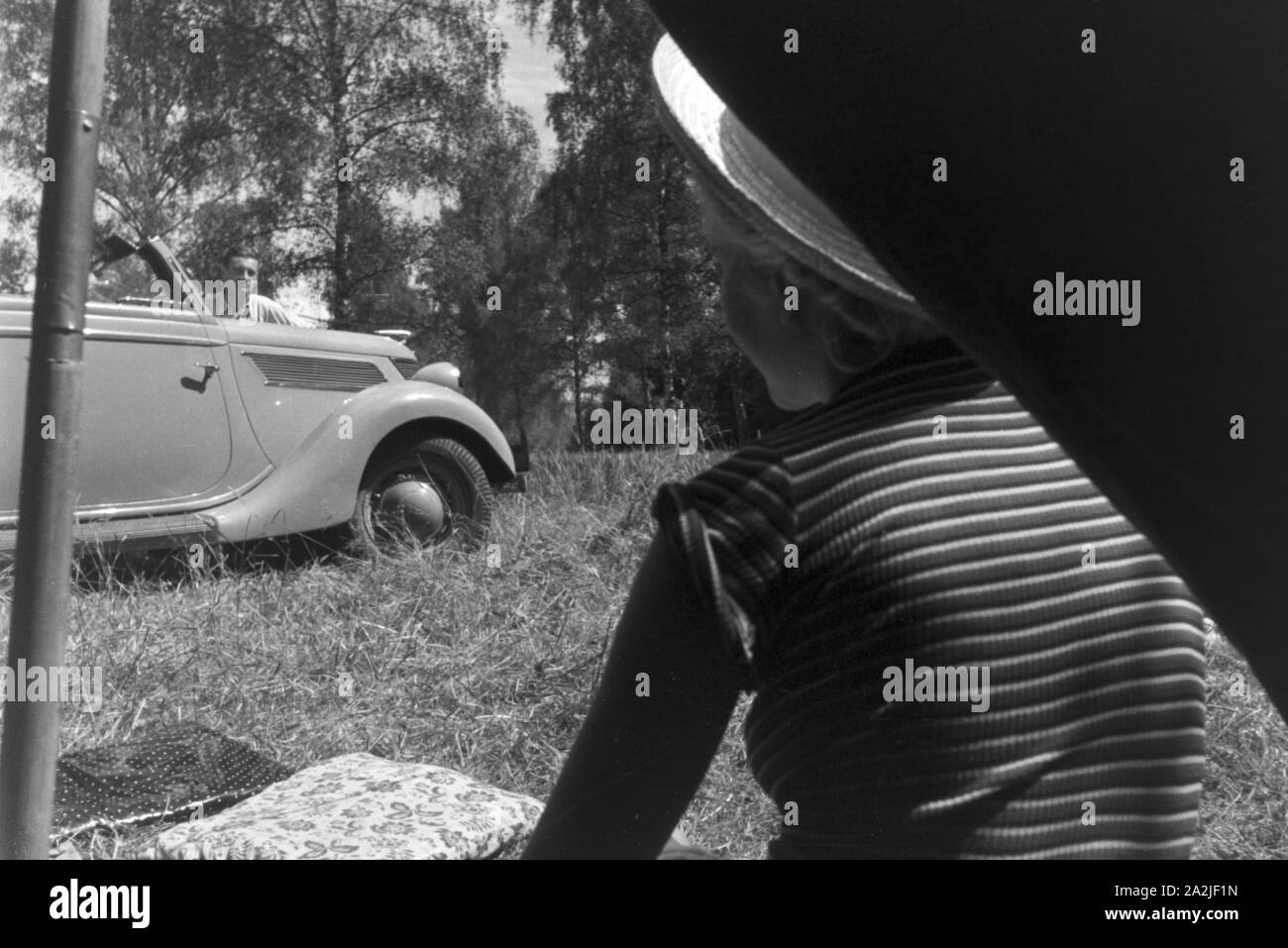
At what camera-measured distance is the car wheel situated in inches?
143

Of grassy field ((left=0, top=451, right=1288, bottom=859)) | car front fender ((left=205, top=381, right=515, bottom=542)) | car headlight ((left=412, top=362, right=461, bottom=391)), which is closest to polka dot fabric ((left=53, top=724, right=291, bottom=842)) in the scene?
grassy field ((left=0, top=451, right=1288, bottom=859))

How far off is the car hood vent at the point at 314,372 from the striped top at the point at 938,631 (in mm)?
3620

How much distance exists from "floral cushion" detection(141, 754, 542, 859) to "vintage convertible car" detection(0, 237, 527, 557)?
174 centimetres

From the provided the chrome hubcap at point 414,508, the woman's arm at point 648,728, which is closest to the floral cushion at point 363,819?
the woman's arm at point 648,728

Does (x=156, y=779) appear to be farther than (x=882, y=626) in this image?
Yes

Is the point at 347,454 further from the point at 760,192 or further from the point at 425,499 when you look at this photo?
the point at 760,192

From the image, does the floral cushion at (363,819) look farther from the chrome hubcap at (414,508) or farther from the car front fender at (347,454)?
the chrome hubcap at (414,508)

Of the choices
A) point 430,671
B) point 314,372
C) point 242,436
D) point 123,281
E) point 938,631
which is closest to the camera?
point 938,631

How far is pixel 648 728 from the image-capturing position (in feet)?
1.67

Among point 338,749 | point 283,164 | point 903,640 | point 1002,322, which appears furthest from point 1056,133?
point 283,164

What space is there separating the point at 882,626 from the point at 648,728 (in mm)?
109

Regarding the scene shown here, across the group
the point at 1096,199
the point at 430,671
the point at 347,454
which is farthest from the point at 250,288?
the point at 1096,199

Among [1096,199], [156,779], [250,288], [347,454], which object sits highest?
[250,288]

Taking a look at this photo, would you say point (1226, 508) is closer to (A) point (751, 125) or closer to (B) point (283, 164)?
(A) point (751, 125)
